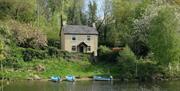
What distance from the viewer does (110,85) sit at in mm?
68938

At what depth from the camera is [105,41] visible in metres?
99.3

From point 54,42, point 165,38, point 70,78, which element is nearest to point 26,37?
point 54,42

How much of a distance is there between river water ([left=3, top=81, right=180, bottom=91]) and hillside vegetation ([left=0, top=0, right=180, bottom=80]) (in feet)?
16.4

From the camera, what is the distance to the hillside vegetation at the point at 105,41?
76.9m

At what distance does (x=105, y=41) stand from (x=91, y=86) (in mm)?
32952

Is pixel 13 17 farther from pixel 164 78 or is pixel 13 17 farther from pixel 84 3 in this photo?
pixel 164 78

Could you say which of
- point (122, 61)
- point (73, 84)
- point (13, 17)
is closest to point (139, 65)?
point (122, 61)

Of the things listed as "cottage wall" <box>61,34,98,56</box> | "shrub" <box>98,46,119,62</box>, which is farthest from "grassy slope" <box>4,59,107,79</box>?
"cottage wall" <box>61,34,98,56</box>

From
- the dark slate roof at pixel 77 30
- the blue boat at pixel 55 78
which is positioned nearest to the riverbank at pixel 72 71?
the blue boat at pixel 55 78

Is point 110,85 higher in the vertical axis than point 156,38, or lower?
lower

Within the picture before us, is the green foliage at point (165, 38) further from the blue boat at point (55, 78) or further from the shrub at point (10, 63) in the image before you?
the shrub at point (10, 63)

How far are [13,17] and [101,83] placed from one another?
31845 millimetres

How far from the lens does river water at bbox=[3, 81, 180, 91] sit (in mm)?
63375

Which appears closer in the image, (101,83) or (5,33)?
(101,83)
